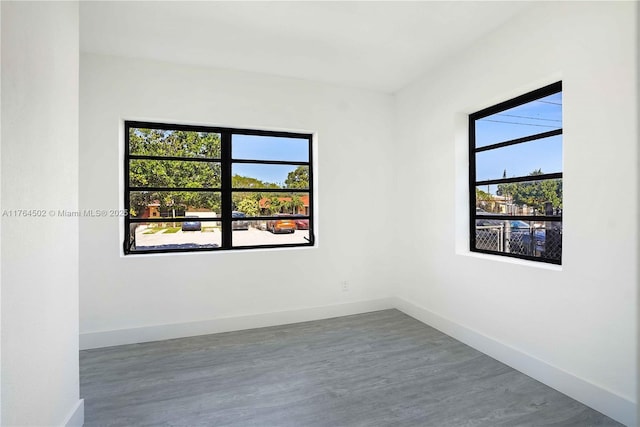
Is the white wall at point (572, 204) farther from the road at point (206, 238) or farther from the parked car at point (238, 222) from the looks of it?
the parked car at point (238, 222)

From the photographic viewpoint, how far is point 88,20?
2588 millimetres

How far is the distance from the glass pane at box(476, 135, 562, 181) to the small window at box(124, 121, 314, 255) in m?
1.96

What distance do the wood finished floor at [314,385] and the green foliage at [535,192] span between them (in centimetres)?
139

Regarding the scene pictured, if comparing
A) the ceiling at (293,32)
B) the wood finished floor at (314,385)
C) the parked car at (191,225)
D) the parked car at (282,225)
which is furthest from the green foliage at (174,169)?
the wood finished floor at (314,385)

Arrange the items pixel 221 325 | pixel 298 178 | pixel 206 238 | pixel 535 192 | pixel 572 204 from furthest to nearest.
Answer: pixel 298 178 < pixel 206 238 < pixel 221 325 < pixel 535 192 < pixel 572 204

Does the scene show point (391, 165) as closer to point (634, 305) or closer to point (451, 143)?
point (451, 143)

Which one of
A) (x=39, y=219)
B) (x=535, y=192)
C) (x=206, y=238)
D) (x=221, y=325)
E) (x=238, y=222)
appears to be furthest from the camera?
(x=238, y=222)

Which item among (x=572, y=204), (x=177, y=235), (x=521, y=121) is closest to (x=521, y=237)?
(x=572, y=204)

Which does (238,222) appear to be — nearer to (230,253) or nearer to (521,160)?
(230,253)

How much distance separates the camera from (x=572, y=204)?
2.24 metres

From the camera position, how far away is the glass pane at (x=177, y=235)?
344cm

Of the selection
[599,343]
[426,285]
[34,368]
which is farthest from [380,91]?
[34,368]

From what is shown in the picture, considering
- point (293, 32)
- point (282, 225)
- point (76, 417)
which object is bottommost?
point (76, 417)

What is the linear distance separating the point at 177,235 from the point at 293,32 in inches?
93.4
